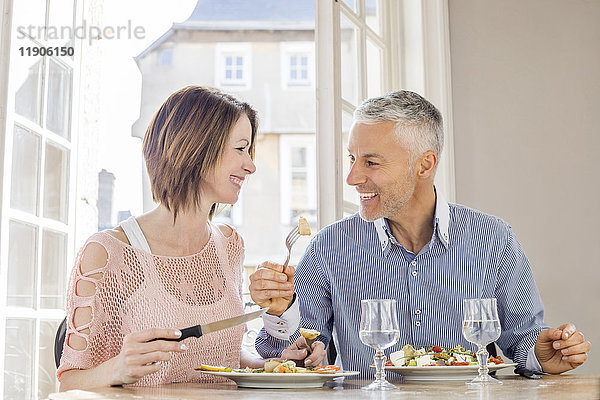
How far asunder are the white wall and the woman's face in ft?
4.09

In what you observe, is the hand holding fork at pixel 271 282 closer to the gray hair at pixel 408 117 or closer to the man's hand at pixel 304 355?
the man's hand at pixel 304 355

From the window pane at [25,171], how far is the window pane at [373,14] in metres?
1.43

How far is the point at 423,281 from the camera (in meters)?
1.85

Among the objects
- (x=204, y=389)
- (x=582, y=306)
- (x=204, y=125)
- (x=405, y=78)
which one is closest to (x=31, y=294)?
(x=204, y=125)

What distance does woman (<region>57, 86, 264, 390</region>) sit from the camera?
5.10 feet

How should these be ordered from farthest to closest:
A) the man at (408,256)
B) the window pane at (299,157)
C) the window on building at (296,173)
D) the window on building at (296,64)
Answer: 1. the window on building at (296,64)
2. the window pane at (299,157)
3. the window on building at (296,173)
4. the man at (408,256)

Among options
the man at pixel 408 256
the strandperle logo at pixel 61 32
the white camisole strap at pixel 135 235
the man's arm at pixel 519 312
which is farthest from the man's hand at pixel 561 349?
the strandperle logo at pixel 61 32

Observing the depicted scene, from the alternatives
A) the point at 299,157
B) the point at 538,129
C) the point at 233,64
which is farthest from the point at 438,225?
the point at 233,64

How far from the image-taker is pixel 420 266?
1857 mm

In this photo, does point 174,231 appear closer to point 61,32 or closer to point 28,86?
point 28,86

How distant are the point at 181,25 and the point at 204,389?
10.7 m

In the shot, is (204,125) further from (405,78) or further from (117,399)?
(405,78)

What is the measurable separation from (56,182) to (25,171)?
22 cm

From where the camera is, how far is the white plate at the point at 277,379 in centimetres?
123
